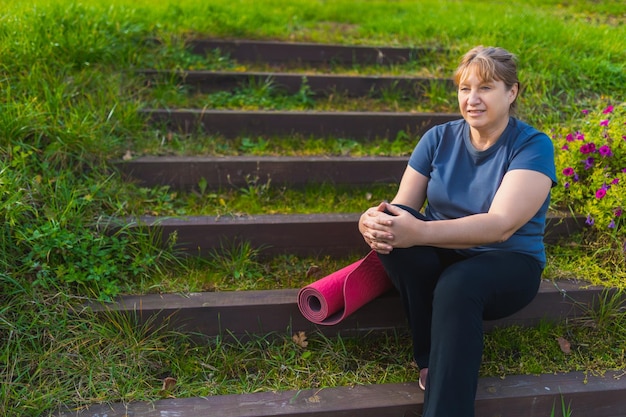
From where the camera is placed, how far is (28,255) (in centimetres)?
278

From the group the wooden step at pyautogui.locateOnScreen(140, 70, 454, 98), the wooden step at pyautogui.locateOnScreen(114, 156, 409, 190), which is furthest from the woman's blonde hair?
the wooden step at pyautogui.locateOnScreen(140, 70, 454, 98)

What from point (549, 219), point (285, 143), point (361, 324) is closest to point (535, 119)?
point (549, 219)

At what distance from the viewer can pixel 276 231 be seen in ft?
10.5

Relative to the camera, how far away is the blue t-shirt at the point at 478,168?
2.45 metres

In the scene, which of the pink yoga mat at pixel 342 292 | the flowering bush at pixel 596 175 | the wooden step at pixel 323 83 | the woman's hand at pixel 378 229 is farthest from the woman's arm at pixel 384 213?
the wooden step at pixel 323 83

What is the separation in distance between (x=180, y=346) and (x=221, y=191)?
3.64 ft

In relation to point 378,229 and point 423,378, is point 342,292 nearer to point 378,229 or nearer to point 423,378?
point 378,229

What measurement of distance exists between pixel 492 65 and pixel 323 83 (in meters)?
2.22

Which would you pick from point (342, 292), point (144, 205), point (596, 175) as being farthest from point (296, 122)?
point (596, 175)

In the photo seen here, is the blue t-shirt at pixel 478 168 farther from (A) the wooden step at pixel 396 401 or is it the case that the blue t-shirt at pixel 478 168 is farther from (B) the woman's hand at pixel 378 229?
(A) the wooden step at pixel 396 401

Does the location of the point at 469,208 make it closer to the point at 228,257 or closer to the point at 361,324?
the point at 361,324

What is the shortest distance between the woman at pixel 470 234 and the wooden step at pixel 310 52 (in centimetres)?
245

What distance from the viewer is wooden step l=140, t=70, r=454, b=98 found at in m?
4.39

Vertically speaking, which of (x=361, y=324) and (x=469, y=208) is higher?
(x=469, y=208)
